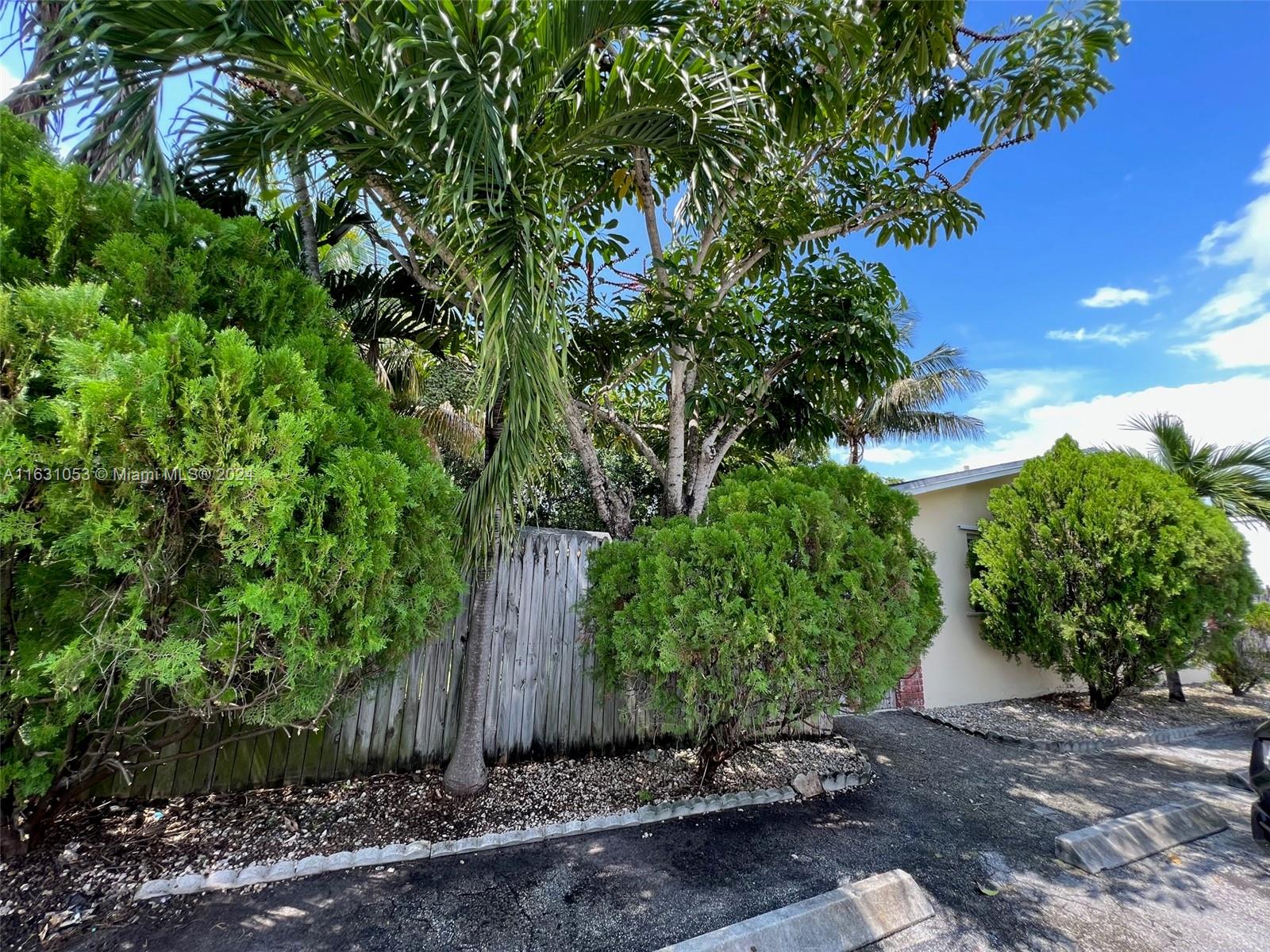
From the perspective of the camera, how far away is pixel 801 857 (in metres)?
3.10

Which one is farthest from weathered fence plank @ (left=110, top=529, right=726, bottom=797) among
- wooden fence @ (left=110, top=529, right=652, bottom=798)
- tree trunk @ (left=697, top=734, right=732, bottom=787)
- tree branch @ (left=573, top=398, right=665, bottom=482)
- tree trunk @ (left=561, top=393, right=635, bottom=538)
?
tree branch @ (left=573, top=398, right=665, bottom=482)

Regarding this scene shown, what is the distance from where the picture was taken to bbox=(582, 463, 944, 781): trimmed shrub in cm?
327

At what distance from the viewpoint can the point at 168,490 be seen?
6.38 ft

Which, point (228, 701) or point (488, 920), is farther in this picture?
point (488, 920)

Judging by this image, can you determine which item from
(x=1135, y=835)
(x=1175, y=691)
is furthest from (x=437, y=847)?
(x=1175, y=691)

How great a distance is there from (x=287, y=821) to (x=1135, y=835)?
18.3ft

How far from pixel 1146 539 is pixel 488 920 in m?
8.68

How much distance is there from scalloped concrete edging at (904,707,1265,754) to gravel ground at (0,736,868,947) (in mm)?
3351

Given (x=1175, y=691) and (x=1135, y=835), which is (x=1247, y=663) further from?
(x=1135, y=835)

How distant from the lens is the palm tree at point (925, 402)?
14695 mm

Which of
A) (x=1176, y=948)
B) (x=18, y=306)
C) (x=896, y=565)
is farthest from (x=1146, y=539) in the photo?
(x=18, y=306)

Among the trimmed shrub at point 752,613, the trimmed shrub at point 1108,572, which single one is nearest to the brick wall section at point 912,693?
the trimmed shrub at point 1108,572

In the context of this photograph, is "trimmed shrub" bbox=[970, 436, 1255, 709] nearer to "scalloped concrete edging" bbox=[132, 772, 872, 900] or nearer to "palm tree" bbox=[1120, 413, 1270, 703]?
"palm tree" bbox=[1120, 413, 1270, 703]

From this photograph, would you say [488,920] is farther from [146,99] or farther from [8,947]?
[146,99]
